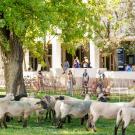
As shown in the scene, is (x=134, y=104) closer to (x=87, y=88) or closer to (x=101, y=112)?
(x=101, y=112)

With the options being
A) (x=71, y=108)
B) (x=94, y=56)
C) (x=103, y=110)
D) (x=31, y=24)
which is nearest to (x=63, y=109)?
(x=71, y=108)

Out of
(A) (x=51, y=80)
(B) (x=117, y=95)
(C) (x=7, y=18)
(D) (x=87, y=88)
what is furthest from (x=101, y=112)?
(A) (x=51, y=80)

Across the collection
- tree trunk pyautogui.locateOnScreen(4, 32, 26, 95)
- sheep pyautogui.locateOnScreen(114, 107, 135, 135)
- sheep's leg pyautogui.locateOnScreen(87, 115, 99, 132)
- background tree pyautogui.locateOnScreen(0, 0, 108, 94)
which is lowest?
sheep's leg pyautogui.locateOnScreen(87, 115, 99, 132)

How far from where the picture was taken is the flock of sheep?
17109 millimetres

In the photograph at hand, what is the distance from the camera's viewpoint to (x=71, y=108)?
18.0m

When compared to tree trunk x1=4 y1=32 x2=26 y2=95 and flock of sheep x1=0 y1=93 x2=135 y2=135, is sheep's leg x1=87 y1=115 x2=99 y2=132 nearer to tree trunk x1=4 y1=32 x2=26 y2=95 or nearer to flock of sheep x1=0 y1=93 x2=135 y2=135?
flock of sheep x1=0 y1=93 x2=135 y2=135

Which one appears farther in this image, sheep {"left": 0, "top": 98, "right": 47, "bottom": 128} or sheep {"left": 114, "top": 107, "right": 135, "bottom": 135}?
sheep {"left": 0, "top": 98, "right": 47, "bottom": 128}

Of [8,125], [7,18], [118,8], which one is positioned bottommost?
[8,125]

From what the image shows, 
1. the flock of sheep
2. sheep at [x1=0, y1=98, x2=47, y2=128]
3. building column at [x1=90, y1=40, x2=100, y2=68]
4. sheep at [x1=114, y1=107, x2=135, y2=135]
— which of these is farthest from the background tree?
building column at [x1=90, y1=40, x2=100, y2=68]

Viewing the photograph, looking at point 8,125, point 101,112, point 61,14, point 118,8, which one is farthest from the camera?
point 118,8

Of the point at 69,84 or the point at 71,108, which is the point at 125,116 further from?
the point at 69,84

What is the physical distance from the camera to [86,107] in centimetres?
1820

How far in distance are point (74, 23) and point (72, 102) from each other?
5.50 metres

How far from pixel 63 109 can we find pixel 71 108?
0.26m
